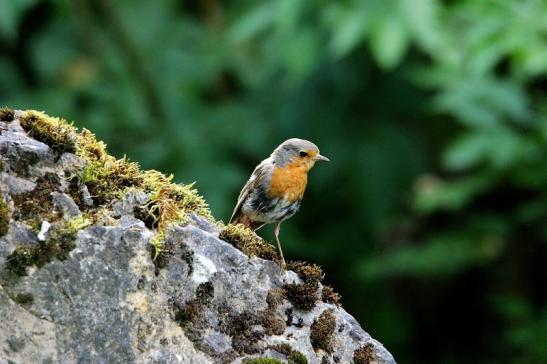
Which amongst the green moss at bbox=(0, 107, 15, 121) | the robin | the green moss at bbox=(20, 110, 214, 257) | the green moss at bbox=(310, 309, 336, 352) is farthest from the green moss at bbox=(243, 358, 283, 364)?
the robin

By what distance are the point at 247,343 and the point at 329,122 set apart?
21.2ft

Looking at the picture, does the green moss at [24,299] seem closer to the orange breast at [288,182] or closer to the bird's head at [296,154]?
the orange breast at [288,182]

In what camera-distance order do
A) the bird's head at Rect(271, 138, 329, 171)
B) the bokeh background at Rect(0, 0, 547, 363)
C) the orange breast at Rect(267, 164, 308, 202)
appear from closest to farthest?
the orange breast at Rect(267, 164, 308, 202) < the bird's head at Rect(271, 138, 329, 171) < the bokeh background at Rect(0, 0, 547, 363)

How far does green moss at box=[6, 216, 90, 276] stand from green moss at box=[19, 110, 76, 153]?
15.0 inches

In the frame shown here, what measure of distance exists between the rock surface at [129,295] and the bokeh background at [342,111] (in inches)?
162

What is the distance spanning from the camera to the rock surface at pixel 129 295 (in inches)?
132

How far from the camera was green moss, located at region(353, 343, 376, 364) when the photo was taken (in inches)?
153

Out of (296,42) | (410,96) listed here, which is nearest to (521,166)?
(410,96)

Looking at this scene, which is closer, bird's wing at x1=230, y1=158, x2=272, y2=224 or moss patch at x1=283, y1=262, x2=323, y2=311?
moss patch at x1=283, y1=262, x2=323, y2=311

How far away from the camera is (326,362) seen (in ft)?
12.5

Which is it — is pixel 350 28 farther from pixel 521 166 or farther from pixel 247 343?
pixel 247 343

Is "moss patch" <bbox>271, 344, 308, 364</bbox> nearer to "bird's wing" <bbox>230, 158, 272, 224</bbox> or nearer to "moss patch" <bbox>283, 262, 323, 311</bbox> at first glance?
"moss patch" <bbox>283, 262, 323, 311</bbox>

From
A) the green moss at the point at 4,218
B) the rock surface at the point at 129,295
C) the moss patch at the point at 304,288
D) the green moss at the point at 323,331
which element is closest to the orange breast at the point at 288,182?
the moss patch at the point at 304,288

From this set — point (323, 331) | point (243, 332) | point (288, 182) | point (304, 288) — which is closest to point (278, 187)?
point (288, 182)
